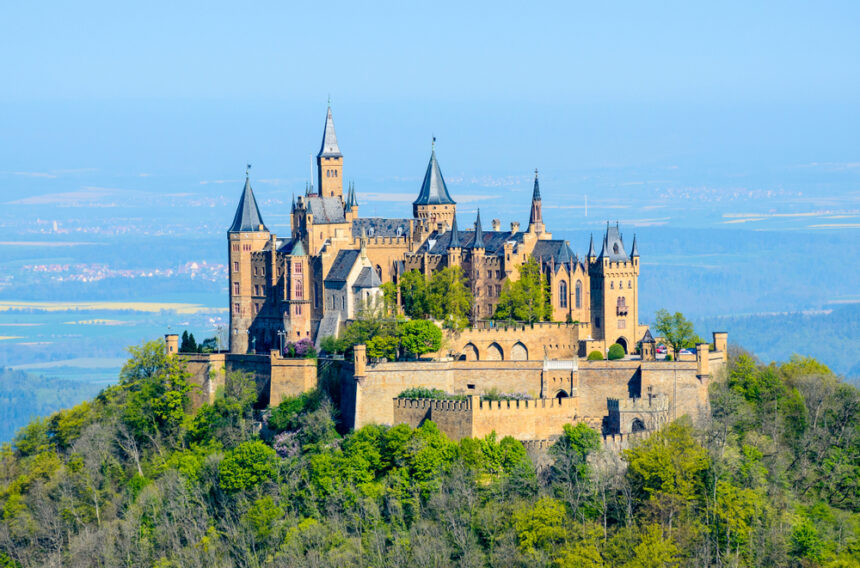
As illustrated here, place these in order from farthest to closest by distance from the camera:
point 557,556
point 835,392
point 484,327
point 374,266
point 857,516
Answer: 1. point 374,266
2. point 484,327
3. point 835,392
4. point 857,516
5. point 557,556

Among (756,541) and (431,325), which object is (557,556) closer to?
(756,541)

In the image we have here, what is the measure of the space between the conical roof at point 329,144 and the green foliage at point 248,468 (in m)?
21.3

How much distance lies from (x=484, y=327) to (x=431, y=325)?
3.80 m

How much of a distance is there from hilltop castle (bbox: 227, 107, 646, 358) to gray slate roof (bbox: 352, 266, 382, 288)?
0.05 meters

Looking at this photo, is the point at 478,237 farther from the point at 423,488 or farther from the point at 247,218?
the point at 423,488

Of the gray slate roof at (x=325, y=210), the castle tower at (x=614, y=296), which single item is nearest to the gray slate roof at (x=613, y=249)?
the castle tower at (x=614, y=296)

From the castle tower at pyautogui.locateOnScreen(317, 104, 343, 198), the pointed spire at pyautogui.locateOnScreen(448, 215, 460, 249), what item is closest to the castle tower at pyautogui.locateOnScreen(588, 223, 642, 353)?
the pointed spire at pyautogui.locateOnScreen(448, 215, 460, 249)

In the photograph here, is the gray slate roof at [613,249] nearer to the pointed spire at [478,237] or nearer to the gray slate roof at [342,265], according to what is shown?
the pointed spire at [478,237]

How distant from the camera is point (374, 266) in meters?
90.2

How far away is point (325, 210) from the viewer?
90.1 metres

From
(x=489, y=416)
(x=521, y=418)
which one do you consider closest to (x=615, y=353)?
(x=521, y=418)

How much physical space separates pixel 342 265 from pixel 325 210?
393 cm

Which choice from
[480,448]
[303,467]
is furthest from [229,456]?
[480,448]

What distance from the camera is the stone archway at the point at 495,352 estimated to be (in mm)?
83688
